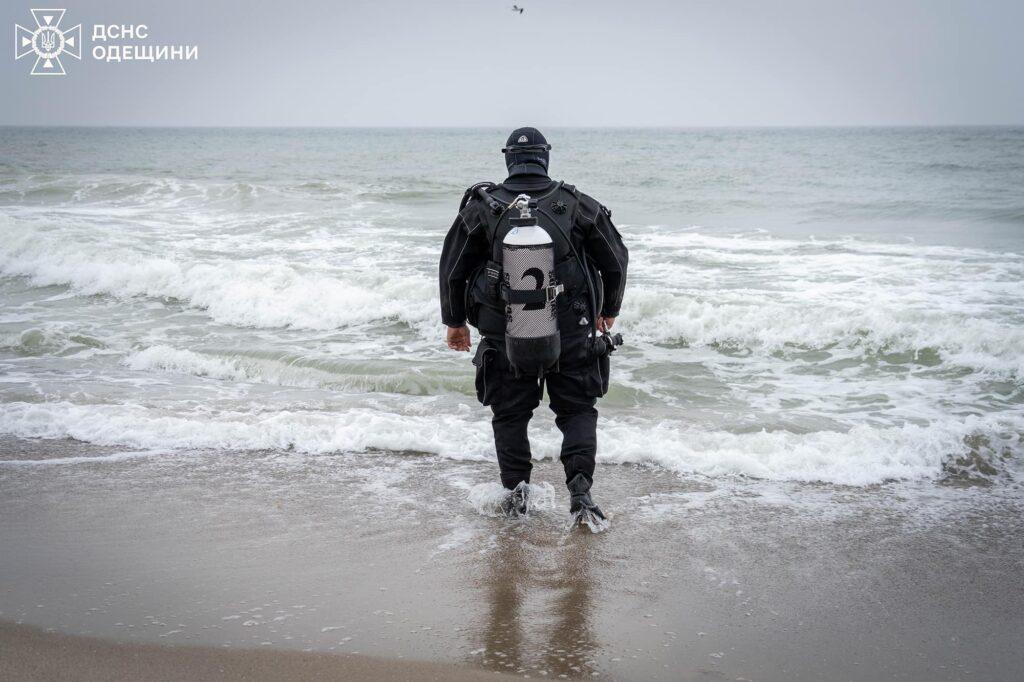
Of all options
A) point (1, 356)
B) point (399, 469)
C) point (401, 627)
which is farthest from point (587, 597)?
point (1, 356)

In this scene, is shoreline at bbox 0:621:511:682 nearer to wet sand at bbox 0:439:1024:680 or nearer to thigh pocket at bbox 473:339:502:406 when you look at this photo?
wet sand at bbox 0:439:1024:680

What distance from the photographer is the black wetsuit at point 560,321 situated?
3848 millimetres

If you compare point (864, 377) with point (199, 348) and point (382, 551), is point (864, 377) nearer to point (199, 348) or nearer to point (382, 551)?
point (382, 551)

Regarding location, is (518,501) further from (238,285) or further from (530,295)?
(238,285)

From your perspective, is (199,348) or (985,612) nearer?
(985,612)

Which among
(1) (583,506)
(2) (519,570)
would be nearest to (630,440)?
(1) (583,506)

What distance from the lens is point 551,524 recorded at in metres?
4.00

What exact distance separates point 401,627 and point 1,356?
20.7 ft

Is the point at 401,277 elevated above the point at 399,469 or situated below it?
above

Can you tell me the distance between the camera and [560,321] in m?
3.87

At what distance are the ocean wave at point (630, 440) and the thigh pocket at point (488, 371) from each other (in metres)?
1.12

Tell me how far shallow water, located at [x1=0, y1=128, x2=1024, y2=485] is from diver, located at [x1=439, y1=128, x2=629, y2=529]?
1.06 m

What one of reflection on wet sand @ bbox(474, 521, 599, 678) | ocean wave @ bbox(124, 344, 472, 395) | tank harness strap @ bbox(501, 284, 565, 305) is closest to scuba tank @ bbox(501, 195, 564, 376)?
tank harness strap @ bbox(501, 284, 565, 305)

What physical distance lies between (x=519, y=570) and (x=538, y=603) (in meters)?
0.30
